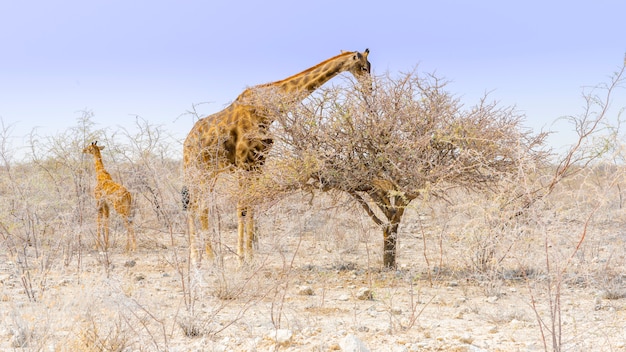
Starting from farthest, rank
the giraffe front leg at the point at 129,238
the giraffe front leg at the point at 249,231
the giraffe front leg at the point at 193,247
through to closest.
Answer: the giraffe front leg at the point at 129,238 → the giraffe front leg at the point at 249,231 → the giraffe front leg at the point at 193,247

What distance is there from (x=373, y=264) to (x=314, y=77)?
262 cm

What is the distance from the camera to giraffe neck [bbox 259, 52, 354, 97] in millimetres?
7480

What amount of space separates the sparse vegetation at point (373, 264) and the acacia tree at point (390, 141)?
0.07ft

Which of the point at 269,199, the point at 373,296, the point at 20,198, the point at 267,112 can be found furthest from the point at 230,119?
the point at 373,296

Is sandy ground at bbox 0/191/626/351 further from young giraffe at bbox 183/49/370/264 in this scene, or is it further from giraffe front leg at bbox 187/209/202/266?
young giraffe at bbox 183/49/370/264

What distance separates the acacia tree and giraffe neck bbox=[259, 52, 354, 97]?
0.83 meters

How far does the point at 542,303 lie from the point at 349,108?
111 inches

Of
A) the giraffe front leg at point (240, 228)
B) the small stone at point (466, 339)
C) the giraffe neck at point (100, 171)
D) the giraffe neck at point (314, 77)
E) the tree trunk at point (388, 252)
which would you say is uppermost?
the giraffe neck at point (314, 77)

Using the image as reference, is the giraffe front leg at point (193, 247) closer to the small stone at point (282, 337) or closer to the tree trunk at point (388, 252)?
the small stone at point (282, 337)

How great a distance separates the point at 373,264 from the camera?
760 cm

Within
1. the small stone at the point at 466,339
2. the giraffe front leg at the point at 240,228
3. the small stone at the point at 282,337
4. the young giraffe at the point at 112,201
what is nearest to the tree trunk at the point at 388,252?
the giraffe front leg at the point at 240,228

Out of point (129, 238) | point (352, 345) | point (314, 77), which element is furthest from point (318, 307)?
point (129, 238)

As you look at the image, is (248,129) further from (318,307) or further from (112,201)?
(318,307)

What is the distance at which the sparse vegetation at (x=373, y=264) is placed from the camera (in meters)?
4.11
